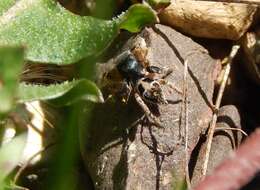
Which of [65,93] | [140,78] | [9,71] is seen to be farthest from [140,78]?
[9,71]

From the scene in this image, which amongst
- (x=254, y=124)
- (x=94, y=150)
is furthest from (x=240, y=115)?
(x=94, y=150)

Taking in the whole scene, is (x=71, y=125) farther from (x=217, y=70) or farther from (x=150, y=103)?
(x=217, y=70)

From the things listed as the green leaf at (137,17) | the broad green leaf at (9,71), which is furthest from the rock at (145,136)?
the broad green leaf at (9,71)

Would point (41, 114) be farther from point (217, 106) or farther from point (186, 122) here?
point (217, 106)

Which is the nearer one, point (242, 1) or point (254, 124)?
point (242, 1)

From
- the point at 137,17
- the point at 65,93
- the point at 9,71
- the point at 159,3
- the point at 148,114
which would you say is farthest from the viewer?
the point at 159,3

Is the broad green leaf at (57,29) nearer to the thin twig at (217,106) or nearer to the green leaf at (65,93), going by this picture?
the green leaf at (65,93)
